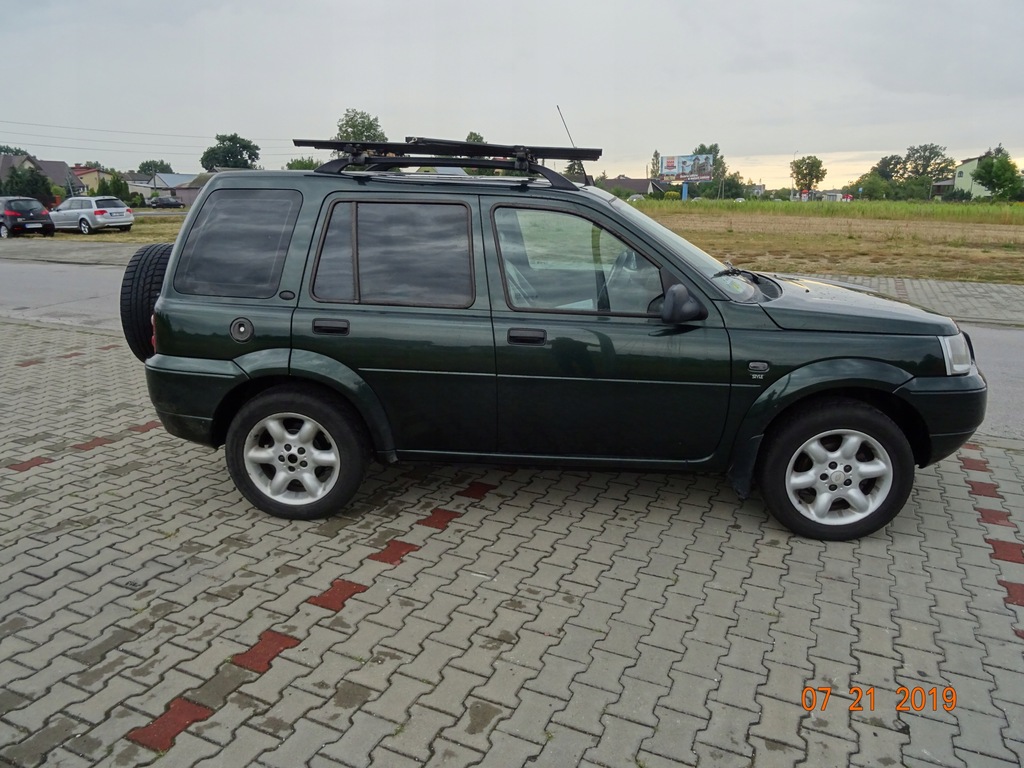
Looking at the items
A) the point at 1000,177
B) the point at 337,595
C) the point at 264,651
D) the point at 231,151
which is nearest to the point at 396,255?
the point at 337,595

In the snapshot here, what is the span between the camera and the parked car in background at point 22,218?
27.2 m

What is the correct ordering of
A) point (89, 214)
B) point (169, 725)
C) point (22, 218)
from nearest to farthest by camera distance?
1. point (169, 725)
2. point (22, 218)
3. point (89, 214)

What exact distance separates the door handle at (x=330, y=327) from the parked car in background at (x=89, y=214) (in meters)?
28.3

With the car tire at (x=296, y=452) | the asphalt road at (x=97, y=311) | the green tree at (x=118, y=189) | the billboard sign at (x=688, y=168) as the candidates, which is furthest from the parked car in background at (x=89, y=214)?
the billboard sign at (x=688, y=168)

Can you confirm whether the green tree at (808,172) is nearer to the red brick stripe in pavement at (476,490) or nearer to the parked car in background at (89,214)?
the parked car in background at (89,214)

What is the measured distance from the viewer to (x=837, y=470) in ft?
13.0

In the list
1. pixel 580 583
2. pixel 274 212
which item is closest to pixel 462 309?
pixel 274 212

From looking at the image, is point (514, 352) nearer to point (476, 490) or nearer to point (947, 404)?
point (476, 490)

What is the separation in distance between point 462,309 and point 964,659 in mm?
2720

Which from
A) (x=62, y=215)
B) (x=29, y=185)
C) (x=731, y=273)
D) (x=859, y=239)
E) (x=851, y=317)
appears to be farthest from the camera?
(x=29, y=185)

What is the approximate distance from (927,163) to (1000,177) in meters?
68.8

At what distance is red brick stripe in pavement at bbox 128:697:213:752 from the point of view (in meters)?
2.58

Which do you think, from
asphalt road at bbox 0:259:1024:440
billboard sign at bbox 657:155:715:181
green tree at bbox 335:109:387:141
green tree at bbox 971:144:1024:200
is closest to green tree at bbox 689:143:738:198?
billboard sign at bbox 657:155:715:181

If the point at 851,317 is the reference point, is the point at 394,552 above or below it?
below
